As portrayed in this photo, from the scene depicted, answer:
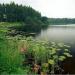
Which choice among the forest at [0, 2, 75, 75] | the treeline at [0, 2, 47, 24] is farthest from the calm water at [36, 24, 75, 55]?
Result: the treeline at [0, 2, 47, 24]

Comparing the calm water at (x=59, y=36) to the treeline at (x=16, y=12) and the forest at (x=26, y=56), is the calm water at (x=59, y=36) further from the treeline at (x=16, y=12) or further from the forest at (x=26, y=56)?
the treeline at (x=16, y=12)

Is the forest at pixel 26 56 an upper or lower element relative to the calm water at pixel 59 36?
upper

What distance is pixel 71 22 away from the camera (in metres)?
126

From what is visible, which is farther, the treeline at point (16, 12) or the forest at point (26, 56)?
the treeline at point (16, 12)

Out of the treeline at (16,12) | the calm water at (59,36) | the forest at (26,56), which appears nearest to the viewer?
the forest at (26,56)

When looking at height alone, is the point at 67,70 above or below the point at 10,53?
below

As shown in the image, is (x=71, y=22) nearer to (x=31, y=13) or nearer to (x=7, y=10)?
(x=31, y=13)

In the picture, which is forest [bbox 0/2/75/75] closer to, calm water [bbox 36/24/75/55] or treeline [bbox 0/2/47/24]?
calm water [bbox 36/24/75/55]

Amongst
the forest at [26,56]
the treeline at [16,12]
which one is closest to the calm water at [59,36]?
the forest at [26,56]

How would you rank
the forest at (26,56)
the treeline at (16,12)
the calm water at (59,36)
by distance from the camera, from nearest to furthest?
the forest at (26,56)
the calm water at (59,36)
the treeline at (16,12)

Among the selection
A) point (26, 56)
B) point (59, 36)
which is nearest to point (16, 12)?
point (59, 36)

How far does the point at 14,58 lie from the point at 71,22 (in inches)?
4796

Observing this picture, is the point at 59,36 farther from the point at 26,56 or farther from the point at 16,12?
the point at 16,12

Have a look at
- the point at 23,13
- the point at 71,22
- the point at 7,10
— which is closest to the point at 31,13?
the point at 23,13
